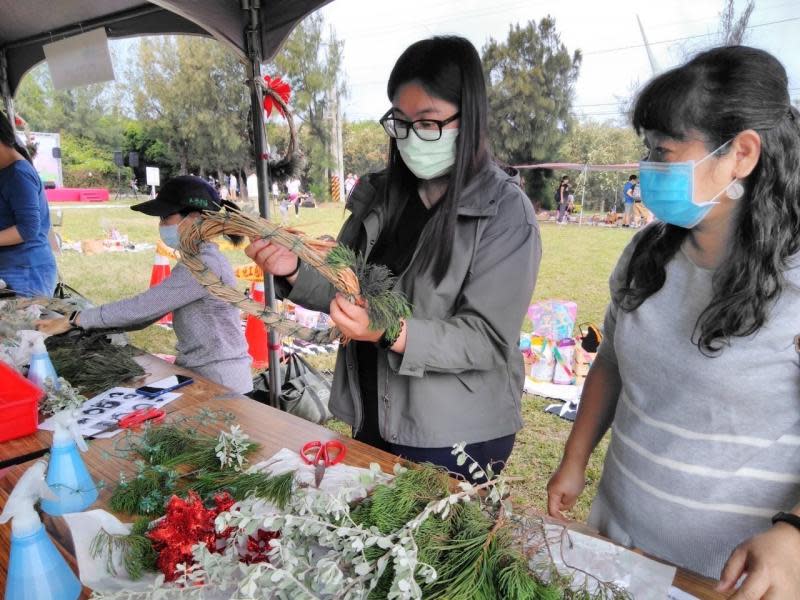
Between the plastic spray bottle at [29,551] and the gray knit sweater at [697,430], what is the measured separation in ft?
3.63

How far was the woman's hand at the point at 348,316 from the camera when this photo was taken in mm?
1120

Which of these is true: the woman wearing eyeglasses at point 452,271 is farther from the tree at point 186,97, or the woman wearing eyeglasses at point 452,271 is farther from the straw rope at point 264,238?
the tree at point 186,97

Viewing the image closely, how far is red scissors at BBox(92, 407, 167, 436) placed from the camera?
5.09 ft

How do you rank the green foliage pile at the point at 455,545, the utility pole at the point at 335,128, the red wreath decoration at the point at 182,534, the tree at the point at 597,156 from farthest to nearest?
the tree at the point at 597,156 → the utility pole at the point at 335,128 → the red wreath decoration at the point at 182,534 → the green foliage pile at the point at 455,545

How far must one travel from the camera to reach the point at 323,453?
127 cm

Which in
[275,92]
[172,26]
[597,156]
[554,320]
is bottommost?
[554,320]

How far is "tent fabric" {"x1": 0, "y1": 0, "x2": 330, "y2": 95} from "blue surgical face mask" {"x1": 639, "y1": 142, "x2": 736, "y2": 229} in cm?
205

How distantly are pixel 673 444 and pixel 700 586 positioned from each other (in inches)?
10.1

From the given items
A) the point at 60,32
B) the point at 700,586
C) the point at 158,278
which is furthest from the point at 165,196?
the point at 158,278

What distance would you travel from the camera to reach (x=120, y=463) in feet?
4.42

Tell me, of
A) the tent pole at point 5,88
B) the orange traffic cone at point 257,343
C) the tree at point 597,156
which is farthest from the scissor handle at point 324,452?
the tree at point 597,156

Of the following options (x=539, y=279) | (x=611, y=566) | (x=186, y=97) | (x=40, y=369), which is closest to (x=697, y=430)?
(x=611, y=566)

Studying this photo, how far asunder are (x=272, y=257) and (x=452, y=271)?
1.57 feet

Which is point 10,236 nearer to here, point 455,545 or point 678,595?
point 455,545
